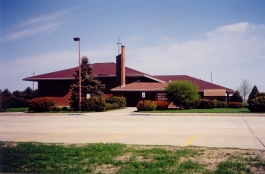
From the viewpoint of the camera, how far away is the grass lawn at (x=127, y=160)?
6312 millimetres

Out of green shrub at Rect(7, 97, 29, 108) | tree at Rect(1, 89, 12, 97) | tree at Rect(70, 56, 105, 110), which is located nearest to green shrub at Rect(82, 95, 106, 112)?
tree at Rect(70, 56, 105, 110)

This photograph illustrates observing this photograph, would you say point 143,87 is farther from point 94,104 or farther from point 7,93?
point 7,93

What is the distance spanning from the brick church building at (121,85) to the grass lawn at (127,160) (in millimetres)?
32283

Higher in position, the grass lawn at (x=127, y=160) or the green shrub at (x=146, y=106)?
the green shrub at (x=146, y=106)

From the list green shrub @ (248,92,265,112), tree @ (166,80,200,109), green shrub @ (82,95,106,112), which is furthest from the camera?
tree @ (166,80,200,109)

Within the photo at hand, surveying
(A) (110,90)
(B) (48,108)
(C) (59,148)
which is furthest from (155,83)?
(C) (59,148)

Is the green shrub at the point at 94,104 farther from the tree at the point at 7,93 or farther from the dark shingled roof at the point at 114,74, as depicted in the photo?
the tree at the point at 7,93

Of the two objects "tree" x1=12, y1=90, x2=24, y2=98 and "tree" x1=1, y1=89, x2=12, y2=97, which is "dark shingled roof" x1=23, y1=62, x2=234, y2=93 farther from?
"tree" x1=1, y1=89, x2=12, y2=97

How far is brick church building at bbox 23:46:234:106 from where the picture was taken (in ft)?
137

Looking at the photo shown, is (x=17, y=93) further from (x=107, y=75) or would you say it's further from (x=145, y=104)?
(x=145, y=104)

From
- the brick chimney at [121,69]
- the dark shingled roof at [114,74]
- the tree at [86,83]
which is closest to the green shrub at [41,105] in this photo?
the tree at [86,83]

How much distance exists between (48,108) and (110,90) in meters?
12.7

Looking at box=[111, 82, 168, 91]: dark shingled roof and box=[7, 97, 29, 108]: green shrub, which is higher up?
box=[111, 82, 168, 91]: dark shingled roof

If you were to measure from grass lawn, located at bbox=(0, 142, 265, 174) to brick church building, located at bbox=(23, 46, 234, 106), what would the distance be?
32.3 meters
